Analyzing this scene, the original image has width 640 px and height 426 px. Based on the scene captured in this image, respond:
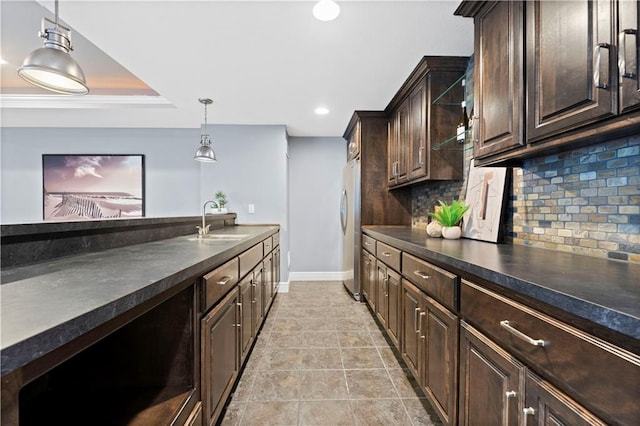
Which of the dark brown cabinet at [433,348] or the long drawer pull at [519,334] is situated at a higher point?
the long drawer pull at [519,334]

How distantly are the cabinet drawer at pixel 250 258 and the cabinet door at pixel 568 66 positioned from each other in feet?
5.74

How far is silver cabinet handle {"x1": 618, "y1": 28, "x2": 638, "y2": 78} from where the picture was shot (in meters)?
0.86

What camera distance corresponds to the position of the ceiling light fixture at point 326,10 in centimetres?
172

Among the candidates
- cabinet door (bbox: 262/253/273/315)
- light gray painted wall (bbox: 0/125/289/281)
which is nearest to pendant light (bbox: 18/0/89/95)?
cabinet door (bbox: 262/253/273/315)

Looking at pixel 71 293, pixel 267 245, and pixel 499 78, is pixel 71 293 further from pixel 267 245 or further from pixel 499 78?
pixel 267 245

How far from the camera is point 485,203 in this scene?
196 cm

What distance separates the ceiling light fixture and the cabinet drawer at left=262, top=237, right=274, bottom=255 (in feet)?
6.23

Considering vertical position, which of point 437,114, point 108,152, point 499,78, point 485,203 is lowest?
point 485,203

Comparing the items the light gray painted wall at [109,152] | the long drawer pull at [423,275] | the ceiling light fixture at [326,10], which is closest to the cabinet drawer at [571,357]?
the long drawer pull at [423,275]

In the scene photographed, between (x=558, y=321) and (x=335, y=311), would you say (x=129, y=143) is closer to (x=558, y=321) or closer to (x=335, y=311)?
(x=335, y=311)

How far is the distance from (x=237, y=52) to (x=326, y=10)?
0.86 m

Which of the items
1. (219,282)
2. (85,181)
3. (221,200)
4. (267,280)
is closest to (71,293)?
(219,282)

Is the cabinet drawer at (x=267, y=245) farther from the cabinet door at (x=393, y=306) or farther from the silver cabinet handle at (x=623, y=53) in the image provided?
the silver cabinet handle at (x=623, y=53)

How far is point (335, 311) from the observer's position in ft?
11.0
